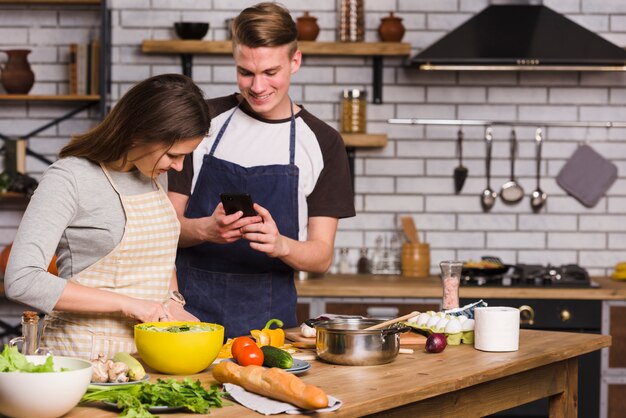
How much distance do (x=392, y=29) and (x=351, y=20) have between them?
23cm

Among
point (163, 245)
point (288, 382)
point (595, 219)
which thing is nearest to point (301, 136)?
point (163, 245)

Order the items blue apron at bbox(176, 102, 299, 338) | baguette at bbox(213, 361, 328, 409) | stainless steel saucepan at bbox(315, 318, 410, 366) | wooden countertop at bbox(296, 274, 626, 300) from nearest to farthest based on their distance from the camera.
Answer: baguette at bbox(213, 361, 328, 409) → stainless steel saucepan at bbox(315, 318, 410, 366) → blue apron at bbox(176, 102, 299, 338) → wooden countertop at bbox(296, 274, 626, 300)

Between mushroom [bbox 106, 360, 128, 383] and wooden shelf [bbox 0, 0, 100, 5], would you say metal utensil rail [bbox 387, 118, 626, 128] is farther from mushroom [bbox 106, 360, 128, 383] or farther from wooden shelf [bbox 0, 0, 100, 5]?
mushroom [bbox 106, 360, 128, 383]

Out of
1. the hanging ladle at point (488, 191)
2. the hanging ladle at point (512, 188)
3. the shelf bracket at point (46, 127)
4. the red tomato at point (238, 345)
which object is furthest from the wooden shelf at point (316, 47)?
the red tomato at point (238, 345)

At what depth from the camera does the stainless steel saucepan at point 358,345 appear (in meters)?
2.58

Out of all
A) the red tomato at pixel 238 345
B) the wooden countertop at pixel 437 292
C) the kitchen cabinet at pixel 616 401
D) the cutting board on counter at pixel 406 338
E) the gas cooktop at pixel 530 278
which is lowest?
the kitchen cabinet at pixel 616 401

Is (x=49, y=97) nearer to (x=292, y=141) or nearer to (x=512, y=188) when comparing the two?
(x=292, y=141)

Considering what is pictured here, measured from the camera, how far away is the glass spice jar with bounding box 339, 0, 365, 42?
217 inches

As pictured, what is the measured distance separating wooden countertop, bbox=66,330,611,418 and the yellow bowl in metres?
0.04

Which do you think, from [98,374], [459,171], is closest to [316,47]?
[459,171]

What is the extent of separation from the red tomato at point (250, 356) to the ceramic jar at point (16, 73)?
3.53 meters

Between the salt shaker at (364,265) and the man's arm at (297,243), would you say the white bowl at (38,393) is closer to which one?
the man's arm at (297,243)

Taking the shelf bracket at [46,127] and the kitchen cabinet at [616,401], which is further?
the shelf bracket at [46,127]

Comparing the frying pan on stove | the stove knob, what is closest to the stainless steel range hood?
the frying pan on stove
